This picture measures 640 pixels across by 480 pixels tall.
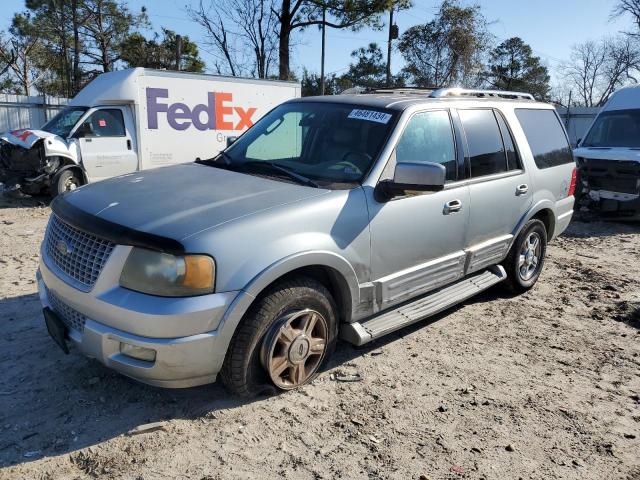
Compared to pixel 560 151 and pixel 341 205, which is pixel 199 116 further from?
pixel 341 205

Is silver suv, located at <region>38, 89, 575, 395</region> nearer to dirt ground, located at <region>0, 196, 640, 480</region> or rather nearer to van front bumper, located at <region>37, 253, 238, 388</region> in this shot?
van front bumper, located at <region>37, 253, 238, 388</region>

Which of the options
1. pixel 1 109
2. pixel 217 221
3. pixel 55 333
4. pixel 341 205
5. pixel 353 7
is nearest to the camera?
pixel 217 221

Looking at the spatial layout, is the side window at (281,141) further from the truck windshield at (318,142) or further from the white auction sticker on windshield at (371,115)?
the white auction sticker on windshield at (371,115)

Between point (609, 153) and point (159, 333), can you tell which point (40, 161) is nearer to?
point (159, 333)

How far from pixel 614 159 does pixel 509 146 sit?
5631mm

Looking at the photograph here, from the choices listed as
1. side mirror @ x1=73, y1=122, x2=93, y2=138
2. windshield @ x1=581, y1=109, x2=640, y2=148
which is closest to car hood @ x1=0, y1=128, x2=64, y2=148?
side mirror @ x1=73, y1=122, x2=93, y2=138

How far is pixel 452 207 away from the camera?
4141 mm

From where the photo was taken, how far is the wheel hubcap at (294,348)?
3.17m

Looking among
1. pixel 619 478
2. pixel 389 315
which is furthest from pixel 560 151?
pixel 619 478

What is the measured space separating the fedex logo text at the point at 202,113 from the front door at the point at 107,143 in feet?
1.76

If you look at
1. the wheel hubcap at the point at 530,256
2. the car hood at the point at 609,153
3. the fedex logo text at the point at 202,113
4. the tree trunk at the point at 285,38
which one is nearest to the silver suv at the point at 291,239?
the wheel hubcap at the point at 530,256

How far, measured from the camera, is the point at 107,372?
11.7 ft

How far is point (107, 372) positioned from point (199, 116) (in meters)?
9.27

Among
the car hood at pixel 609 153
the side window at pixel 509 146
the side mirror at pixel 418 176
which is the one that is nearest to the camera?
the side mirror at pixel 418 176
